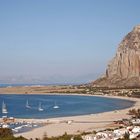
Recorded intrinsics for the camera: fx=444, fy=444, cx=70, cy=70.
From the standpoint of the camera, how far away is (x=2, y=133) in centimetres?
5672

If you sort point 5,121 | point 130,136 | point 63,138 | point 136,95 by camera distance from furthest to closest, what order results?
point 136,95 → point 5,121 → point 63,138 → point 130,136

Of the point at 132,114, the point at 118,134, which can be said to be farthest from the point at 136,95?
the point at 118,134

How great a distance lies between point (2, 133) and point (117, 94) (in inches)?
5262

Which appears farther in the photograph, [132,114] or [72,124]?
[132,114]

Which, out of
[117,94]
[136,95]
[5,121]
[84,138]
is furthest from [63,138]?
[117,94]

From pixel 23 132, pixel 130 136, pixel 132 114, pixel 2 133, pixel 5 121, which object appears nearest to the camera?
pixel 130 136

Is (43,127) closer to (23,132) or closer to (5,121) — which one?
→ (23,132)

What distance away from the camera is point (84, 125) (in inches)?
2906

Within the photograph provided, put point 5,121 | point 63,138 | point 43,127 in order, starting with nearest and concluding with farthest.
Result: point 63,138
point 43,127
point 5,121

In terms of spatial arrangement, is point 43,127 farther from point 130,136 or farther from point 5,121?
point 130,136

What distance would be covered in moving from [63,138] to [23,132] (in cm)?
1775

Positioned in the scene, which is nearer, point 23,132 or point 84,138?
point 84,138

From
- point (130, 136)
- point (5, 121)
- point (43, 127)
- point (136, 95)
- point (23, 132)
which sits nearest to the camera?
point (130, 136)

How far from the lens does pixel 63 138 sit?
164 feet
